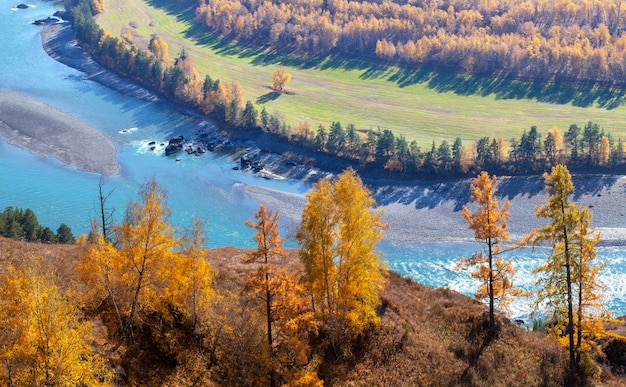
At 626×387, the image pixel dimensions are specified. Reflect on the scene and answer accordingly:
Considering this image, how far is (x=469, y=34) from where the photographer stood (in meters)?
175

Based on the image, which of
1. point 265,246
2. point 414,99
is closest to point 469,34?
point 414,99

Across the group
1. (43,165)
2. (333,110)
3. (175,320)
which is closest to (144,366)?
(175,320)

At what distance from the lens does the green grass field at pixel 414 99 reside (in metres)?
133

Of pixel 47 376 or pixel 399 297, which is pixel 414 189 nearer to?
pixel 399 297

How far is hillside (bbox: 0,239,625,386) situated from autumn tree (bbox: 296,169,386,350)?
11.7ft

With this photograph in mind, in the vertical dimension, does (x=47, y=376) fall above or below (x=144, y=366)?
above

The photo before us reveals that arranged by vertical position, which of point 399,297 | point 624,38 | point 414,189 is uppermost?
point 624,38

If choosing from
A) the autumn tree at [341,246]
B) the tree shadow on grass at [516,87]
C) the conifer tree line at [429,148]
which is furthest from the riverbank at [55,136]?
the autumn tree at [341,246]

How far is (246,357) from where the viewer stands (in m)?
38.6

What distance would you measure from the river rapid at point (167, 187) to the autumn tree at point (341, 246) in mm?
24303

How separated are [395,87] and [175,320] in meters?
127

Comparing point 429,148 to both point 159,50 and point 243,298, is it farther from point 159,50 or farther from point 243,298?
point 159,50

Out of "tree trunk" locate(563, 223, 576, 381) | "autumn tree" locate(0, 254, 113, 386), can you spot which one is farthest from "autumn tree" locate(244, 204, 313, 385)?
"tree trunk" locate(563, 223, 576, 381)

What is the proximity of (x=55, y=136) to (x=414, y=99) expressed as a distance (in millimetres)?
85422
